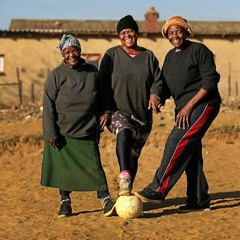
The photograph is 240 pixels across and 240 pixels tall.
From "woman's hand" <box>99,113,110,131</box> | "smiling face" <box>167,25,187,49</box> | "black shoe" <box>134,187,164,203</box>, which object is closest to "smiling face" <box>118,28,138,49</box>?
"smiling face" <box>167,25,187,49</box>

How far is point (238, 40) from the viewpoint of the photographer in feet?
80.8

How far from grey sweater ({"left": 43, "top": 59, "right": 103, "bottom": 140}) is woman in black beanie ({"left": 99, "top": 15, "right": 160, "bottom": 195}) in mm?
165

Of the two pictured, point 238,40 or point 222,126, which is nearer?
point 222,126

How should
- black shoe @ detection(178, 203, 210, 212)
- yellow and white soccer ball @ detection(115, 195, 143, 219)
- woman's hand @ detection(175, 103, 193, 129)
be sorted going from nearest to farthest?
1. yellow and white soccer ball @ detection(115, 195, 143, 219)
2. woman's hand @ detection(175, 103, 193, 129)
3. black shoe @ detection(178, 203, 210, 212)

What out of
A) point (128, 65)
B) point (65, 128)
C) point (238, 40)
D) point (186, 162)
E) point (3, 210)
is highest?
point (238, 40)

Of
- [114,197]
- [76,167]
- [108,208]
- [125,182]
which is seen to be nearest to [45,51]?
[114,197]

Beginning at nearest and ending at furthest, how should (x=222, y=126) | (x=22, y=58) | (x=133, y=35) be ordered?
1. (x=133, y=35)
2. (x=222, y=126)
3. (x=22, y=58)

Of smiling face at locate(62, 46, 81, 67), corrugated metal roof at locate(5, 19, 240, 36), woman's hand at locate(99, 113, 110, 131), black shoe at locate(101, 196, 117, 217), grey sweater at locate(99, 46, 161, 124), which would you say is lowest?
black shoe at locate(101, 196, 117, 217)

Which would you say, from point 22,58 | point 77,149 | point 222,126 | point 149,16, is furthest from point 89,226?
point 149,16

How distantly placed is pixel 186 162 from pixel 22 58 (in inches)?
750

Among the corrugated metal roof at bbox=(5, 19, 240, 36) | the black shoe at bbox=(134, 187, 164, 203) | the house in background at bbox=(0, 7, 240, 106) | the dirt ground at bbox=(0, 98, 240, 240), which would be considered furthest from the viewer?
the corrugated metal roof at bbox=(5, 19, 240, 36)

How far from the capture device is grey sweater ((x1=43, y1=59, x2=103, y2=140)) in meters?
5.39

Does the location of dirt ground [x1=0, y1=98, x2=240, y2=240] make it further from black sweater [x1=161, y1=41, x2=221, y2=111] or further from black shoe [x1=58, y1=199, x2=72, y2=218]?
black sweater [x1=161, y1=41, x2=221, y2=111]

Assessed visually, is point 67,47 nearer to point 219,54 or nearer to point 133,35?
point 133,35
